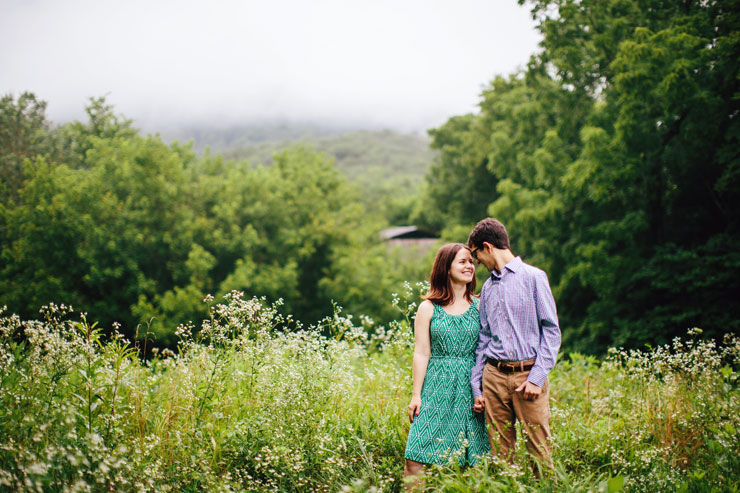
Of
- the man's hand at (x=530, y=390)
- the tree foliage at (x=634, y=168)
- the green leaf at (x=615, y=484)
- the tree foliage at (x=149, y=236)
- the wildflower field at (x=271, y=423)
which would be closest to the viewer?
the green leaf at (x=615, y=484)

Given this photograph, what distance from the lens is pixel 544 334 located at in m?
3.19

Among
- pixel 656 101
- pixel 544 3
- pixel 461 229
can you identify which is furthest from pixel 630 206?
pixel 461 229

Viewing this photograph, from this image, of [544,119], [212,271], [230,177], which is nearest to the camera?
[544,119]

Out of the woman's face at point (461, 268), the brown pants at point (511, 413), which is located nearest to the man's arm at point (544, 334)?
the brown pants at point (511, 413)

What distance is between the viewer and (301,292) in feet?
79.7

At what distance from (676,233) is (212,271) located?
1754 cm

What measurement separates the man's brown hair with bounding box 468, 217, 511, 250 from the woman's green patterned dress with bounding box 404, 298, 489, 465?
0.51 meters

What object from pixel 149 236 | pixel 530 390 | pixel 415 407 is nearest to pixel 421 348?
pixel 415 407

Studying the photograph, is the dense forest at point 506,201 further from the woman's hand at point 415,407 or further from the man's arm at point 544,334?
the man's arm at point 544,334

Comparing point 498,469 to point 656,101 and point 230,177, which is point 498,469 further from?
point 230,177

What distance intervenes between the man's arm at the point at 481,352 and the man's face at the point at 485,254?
7.4 inches

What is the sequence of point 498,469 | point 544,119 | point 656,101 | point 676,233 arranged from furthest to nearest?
point 544,119 < point 676,233 < point 656,101 < point 498,469

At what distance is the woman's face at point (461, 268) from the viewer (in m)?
A: 3.35

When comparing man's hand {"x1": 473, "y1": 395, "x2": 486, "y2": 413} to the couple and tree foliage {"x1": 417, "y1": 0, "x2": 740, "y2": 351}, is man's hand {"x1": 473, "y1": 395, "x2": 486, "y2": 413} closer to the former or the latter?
the couple
